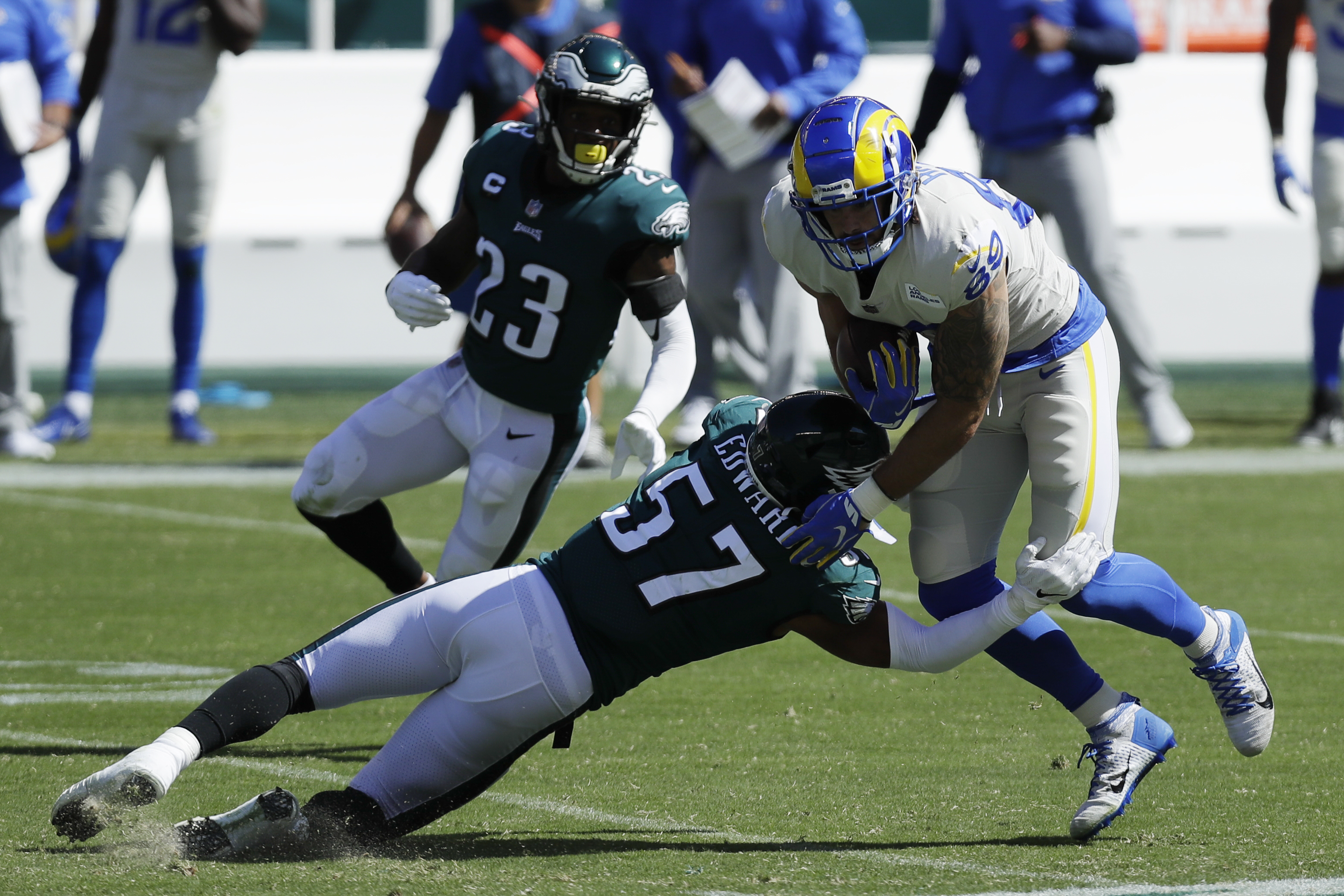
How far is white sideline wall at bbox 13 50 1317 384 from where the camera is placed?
14.0 m

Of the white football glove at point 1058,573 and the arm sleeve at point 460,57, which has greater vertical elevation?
the white football glove at point 1058,573

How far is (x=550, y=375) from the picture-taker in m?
4.78

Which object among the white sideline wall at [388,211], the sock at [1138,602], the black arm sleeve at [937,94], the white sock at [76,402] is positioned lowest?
the white sideline wall at [388,211]

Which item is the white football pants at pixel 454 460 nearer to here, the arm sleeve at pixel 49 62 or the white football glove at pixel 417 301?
the white football glove at pixel 417 301

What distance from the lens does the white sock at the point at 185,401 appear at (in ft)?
31.9

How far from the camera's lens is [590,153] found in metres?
4.67

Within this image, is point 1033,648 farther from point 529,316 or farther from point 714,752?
point 529,316

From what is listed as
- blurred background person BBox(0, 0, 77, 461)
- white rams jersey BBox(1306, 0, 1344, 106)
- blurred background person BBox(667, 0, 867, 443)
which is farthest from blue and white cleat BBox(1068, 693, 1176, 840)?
blurred background person BBox(0, 0, 77, 461)

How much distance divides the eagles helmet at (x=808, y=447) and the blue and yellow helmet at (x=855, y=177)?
0.95 ft

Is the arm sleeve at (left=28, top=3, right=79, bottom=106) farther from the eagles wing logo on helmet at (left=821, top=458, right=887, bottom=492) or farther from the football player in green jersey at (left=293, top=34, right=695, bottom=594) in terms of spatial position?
the eagles wing logo on helmet at (left=821, top=458, right=887, bottom=492)

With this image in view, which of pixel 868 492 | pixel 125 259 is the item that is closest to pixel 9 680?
pixel 868 492

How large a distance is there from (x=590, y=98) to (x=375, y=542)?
120cm

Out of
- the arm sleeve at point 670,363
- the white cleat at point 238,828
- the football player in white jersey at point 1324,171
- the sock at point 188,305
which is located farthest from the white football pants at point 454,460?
the football player in white jersey at point 1324,171

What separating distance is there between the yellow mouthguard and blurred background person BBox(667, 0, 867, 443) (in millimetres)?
3774
